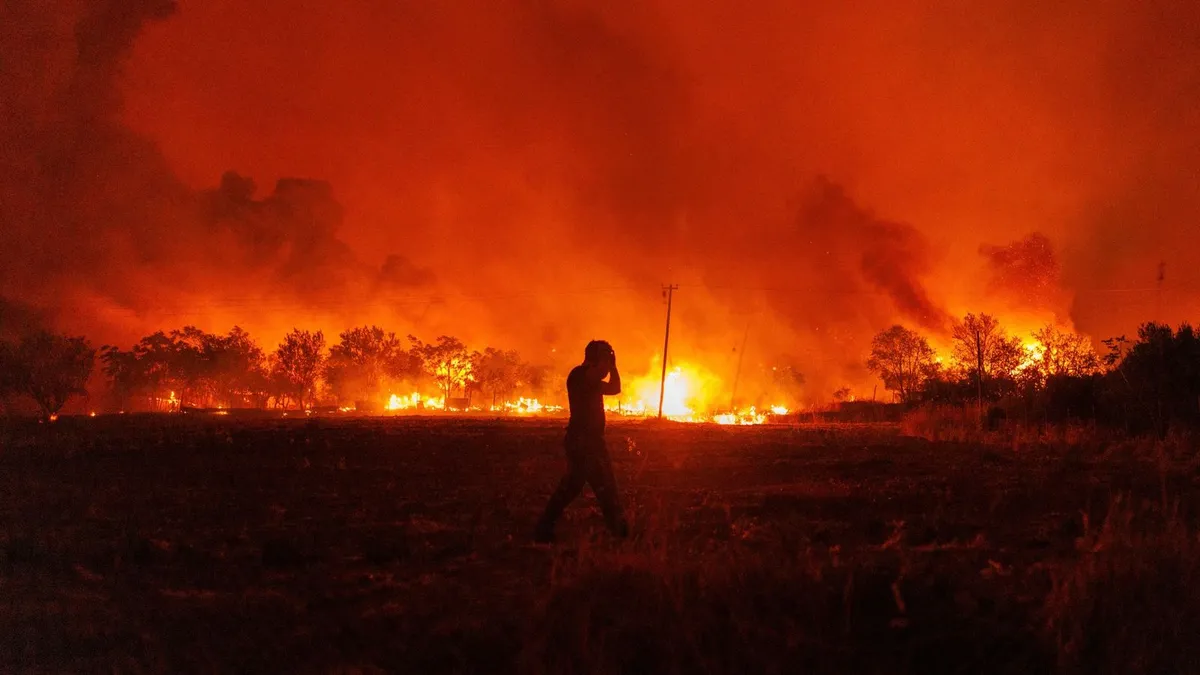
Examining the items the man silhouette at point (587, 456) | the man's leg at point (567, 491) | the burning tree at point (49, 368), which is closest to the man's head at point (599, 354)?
the man silhouette at point (587, 456)

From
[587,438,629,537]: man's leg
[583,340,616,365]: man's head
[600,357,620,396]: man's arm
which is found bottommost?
[587,438,629,537]: man's leg

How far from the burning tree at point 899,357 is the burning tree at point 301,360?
57.5m

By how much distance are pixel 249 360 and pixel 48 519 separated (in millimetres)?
78277

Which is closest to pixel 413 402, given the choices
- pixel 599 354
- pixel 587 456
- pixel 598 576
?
pixel 599 354

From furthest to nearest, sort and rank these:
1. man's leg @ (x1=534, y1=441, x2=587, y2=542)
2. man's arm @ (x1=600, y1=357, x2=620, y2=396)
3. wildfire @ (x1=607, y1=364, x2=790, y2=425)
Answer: wildfire @ (x1=607, y1=364, x2=790, y2=425) < man's arm @ (x1=600, y1=357, x2=620, y2=396) < man's leg @ (x1=534, y1=441, x2=587, y2=542)

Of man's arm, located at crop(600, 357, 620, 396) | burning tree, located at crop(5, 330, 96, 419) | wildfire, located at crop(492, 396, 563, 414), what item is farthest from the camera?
wildfire, located at crop(492, 396, 563, 414)

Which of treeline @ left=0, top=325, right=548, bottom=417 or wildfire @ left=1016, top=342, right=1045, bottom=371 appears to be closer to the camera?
wildfire @ left=1016, top=342, right=1045, bottom=371

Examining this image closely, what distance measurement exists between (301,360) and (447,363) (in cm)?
1541

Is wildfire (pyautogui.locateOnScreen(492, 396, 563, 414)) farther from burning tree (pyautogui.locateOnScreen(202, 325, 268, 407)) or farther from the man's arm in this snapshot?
the man's arm

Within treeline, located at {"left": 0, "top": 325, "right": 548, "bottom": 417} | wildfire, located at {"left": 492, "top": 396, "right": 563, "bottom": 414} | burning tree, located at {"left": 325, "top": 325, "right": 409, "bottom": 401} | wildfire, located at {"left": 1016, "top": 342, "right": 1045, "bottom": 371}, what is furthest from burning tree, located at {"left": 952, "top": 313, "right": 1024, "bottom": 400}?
burning tree, located at {"left": 325, "top": 325, "right": 409, "bottom": 401}

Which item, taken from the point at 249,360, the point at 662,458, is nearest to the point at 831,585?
the point at 662,458

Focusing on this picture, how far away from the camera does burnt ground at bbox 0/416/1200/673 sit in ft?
15.7

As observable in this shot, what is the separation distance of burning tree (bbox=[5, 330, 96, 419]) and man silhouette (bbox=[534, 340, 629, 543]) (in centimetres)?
5808

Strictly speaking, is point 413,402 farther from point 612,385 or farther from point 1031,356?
point 612,385
